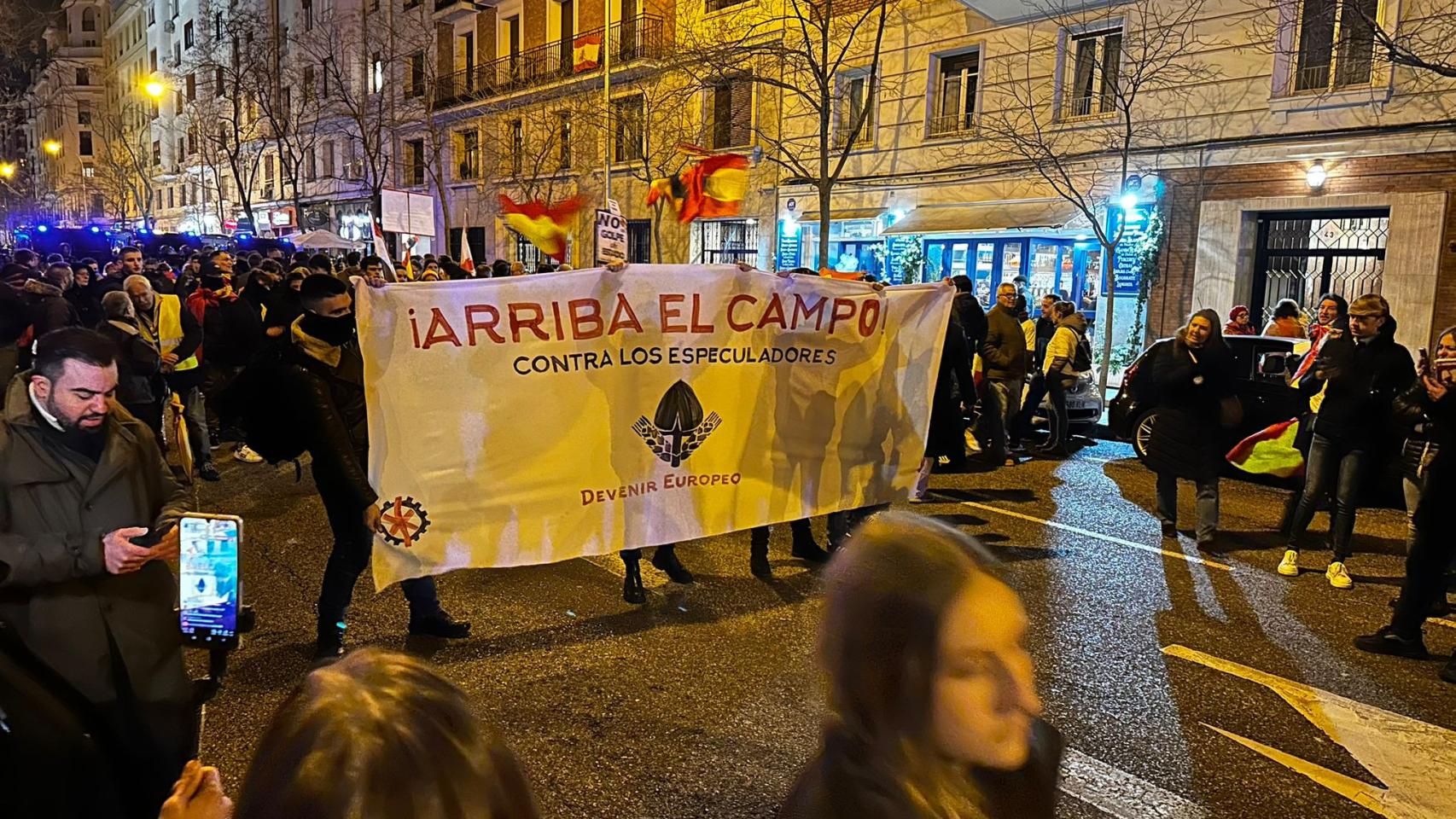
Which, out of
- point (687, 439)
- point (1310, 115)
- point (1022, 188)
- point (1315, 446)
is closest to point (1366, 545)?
point (1315, 446)

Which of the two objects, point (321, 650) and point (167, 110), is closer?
point (321, 650)

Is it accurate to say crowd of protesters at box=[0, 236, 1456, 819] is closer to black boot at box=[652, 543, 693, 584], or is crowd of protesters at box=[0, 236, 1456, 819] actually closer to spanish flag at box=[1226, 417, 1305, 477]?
black boot at box=[652, 543, 693, 584]

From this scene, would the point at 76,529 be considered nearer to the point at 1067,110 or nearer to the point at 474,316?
the point at 474,316

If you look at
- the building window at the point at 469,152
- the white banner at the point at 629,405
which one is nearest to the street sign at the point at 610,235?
the white banner at the point at 629,405

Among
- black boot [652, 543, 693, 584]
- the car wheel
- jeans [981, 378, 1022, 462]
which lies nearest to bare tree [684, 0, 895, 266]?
jeans [981, 378, 1022, 462]

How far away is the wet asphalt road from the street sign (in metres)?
2.12

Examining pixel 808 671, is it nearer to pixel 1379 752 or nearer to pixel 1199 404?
pixel 1379 752

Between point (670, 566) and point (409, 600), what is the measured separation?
1.69m

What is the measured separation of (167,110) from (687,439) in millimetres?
75966

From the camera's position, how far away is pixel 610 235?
669 centimetres

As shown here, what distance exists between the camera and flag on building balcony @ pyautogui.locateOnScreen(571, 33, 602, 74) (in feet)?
94.5

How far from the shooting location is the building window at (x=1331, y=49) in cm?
1391

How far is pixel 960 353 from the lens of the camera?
6.85 meters

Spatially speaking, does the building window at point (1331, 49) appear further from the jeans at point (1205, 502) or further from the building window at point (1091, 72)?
the jeans at point (1205, 502)
